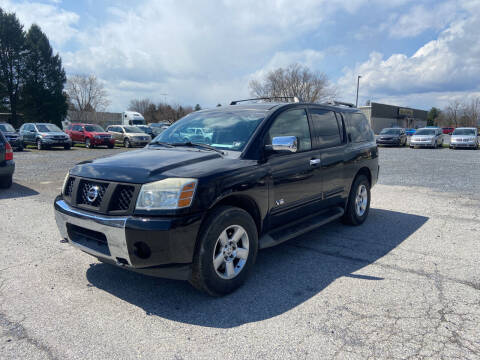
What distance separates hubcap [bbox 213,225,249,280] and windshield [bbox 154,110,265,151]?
3.06 ft

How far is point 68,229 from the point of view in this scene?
11.4 feet

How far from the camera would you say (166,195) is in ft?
9.80

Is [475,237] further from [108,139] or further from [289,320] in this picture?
[108,139]

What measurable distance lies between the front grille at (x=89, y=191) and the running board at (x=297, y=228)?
1646mm

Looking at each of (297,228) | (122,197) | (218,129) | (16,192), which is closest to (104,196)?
(122,197)

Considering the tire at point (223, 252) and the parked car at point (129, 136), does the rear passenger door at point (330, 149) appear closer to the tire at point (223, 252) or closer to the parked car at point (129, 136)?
the tire at point (223, 252)

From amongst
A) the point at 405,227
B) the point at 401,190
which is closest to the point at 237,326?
the point at 405,227

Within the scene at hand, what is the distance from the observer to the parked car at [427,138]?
86.0 feet

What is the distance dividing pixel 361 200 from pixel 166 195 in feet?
13.0

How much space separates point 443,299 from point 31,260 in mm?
4497

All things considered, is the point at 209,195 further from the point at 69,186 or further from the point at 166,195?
the point at 69,186

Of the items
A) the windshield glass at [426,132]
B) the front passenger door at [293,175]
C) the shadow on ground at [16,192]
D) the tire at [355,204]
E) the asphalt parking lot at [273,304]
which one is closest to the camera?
the asphalt parking lot at [273,304]

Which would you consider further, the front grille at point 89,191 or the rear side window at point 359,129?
the rear side window at point 359,129

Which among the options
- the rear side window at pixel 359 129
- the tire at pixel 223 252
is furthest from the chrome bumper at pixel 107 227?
the rear side window at pixel 359 129
